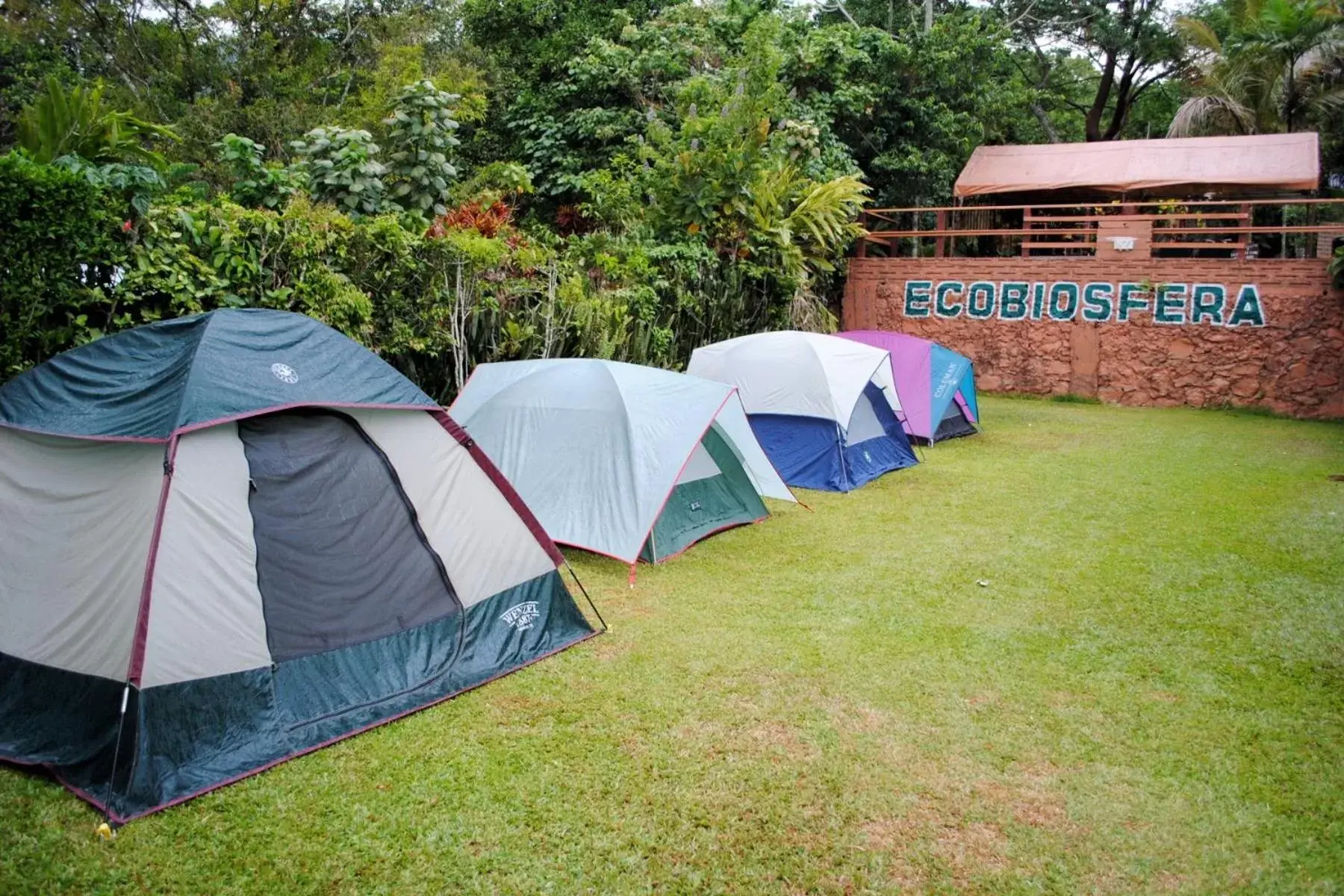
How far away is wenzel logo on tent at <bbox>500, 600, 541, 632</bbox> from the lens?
4.70m

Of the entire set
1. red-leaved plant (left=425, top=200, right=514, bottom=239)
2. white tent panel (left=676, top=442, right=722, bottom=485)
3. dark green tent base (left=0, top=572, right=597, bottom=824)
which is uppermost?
red-leaved plant (left=425, top=200, right=514, bottom=239)

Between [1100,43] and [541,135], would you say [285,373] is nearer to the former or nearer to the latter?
[541,135]

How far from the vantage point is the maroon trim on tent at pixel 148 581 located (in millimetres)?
3398

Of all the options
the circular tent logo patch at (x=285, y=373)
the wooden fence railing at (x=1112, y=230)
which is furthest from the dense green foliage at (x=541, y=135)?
the circular tent logo patch at (x=285, y=373)

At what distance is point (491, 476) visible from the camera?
479 centimetres

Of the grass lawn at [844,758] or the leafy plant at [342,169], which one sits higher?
the leafy plant at [342,169]

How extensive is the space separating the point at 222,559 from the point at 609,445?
2869 mm

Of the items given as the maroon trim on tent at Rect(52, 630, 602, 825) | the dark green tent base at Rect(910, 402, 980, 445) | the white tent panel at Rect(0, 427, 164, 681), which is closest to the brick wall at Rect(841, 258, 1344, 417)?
the dark green tent base at Rect(910, 402, 980, 445)

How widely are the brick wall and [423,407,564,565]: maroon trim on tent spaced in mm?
12952

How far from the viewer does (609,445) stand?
627 cm

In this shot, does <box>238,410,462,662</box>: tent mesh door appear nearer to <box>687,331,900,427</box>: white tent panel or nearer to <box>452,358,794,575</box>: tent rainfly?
<box>452,358,794,575</box>: tent rainfly

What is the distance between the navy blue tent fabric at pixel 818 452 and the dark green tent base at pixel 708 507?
1454 millimetres

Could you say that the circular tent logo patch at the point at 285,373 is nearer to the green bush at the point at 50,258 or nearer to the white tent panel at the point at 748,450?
the green bush at the point at 50,258

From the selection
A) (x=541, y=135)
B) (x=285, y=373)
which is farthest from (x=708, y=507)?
(x=541, y=135)
